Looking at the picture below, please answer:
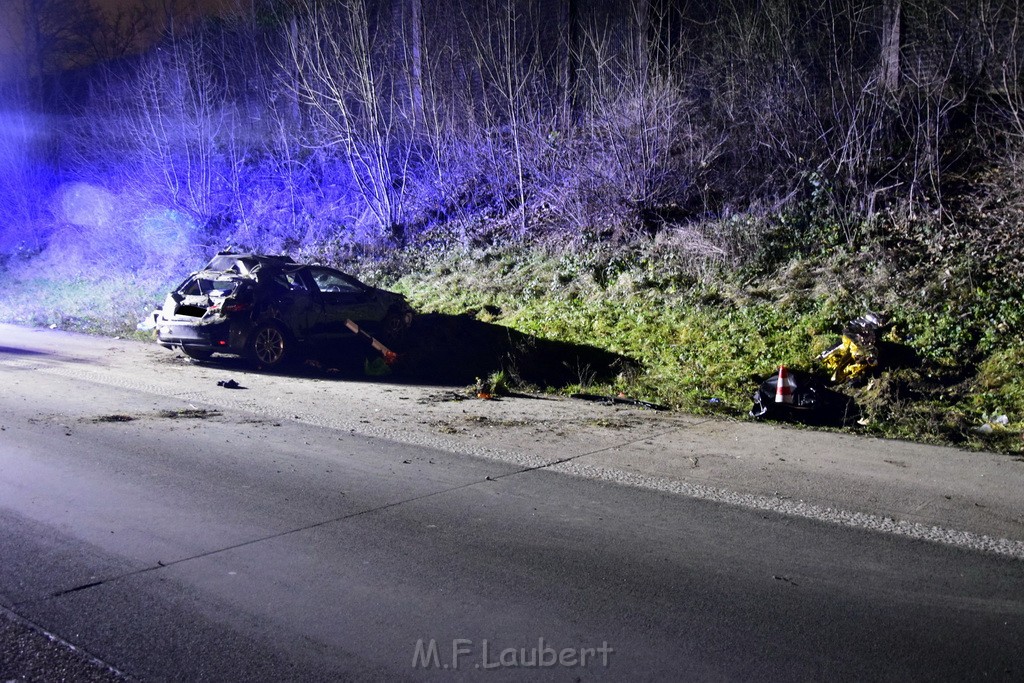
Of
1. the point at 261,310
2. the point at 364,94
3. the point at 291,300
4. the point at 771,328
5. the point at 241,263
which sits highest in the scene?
the point at 364,94

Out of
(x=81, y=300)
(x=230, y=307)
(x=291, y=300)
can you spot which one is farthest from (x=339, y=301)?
(x=81, y=300)

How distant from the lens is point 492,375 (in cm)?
1151

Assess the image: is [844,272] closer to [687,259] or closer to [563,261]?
[687,259]

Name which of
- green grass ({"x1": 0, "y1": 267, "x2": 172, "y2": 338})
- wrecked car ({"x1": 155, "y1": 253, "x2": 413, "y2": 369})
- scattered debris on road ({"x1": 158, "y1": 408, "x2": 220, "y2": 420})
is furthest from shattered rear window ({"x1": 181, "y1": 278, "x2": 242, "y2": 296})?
green grass ({"x1": 0, "y1": 267, "x2": 172, "y2": 338})

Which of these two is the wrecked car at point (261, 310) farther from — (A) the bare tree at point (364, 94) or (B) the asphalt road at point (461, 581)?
(A) the bare tree at point (364, 94)

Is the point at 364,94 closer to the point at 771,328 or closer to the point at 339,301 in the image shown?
the point at 339,301

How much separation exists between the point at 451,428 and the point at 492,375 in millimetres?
2540

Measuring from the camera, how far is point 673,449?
26.4 feet

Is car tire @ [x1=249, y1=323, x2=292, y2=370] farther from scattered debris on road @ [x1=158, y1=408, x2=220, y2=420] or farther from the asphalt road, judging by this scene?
the asphalt road

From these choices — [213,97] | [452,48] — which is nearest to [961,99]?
[452,48]

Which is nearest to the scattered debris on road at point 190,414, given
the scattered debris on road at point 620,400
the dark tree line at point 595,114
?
the scattered debris on road at point 620,400

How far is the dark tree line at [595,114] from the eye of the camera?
1505 centimetres

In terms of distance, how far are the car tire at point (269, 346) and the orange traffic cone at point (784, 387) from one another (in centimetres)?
727

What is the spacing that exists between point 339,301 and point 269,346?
1.40m
